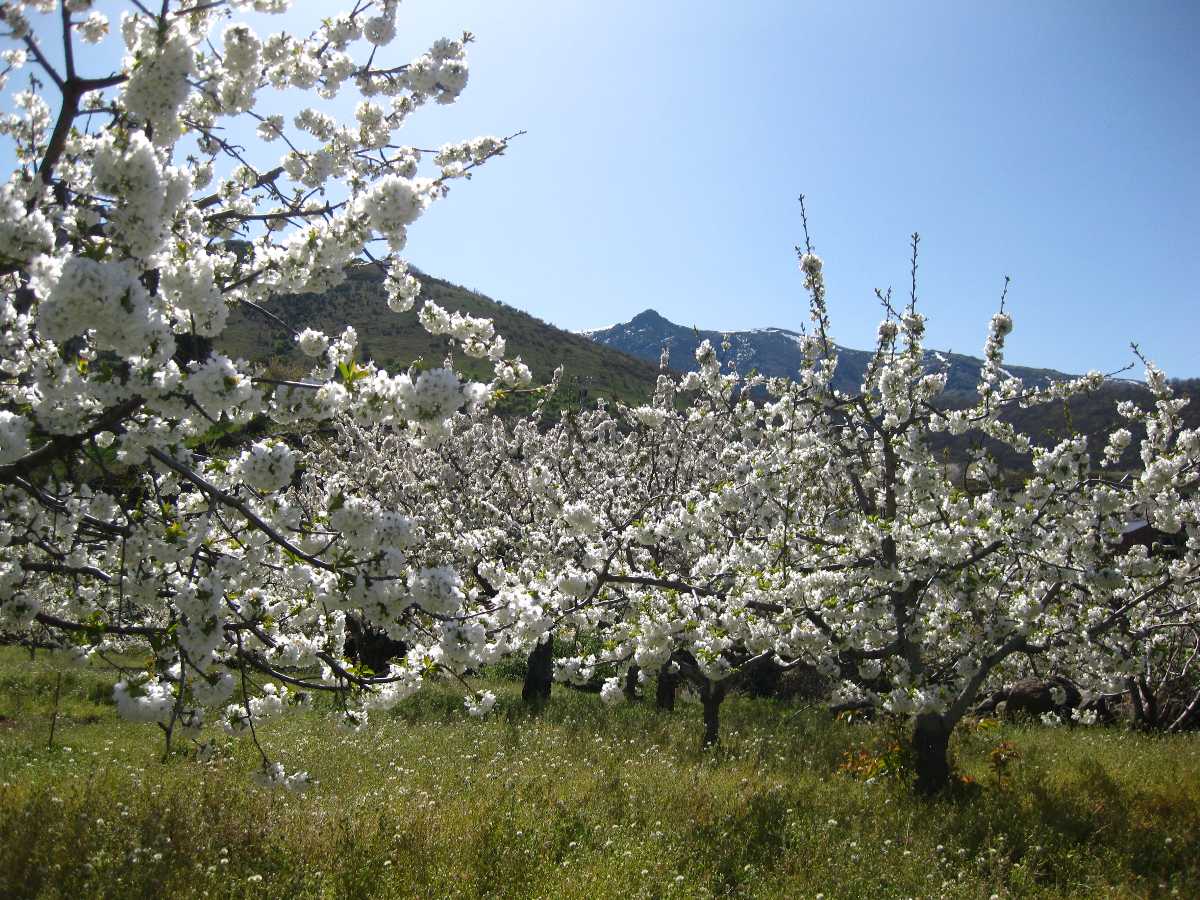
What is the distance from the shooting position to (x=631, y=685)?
19.6 metres

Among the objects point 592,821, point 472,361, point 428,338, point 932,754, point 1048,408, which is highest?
point 428,338

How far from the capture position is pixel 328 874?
5.79 metres

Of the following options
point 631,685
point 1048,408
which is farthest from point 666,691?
point 1048,408

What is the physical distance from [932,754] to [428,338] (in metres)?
72.6

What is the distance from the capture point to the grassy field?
588 cm

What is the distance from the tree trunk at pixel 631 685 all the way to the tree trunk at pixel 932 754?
9.65 m

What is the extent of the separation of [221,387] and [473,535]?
28.4 feet

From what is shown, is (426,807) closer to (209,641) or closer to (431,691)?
(209,641)

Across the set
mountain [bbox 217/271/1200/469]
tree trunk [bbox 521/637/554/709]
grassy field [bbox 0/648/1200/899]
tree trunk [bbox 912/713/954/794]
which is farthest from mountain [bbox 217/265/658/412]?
tree trunk [bbox 912/713/954/794]

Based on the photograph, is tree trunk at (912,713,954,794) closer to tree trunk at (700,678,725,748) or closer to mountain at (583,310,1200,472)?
tree trunk at (700,678,725,748)

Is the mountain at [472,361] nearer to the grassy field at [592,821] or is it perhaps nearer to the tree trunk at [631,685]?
the tree trunk at [631,685]

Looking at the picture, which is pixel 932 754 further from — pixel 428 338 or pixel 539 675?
pixel 428 338

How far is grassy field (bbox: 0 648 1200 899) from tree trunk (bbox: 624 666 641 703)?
6.55 meters

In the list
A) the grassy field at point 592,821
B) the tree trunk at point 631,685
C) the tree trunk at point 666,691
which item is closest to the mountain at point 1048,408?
the grassy field at point 592,821
